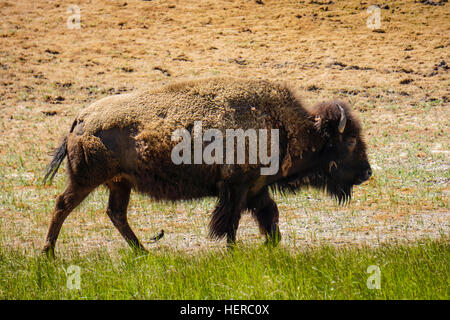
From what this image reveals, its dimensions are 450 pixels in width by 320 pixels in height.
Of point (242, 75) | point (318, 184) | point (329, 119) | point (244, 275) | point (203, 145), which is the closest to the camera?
point (244, 275)

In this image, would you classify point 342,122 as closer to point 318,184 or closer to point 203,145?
point 318,184

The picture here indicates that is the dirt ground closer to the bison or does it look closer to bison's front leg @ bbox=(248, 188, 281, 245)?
bison's front leg @ bbox=(248, 188, 281, 245)

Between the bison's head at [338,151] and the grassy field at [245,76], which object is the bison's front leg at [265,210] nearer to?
the grassy field at [245,76]

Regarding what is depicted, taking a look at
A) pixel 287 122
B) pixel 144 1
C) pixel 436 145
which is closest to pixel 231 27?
pixel 144 1

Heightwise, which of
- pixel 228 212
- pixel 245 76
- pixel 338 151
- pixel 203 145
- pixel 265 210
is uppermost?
pixel 203 145

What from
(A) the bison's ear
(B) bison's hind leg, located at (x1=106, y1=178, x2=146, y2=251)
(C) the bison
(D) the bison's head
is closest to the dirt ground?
(B) bison's hind leg, located at (x1=106, y1=178, x2=146, y2=251)

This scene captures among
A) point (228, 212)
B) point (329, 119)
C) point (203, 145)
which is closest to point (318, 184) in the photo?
point (329, 119)

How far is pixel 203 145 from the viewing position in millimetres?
5176

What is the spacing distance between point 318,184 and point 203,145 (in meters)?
1.39

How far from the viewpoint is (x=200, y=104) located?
5320 millimetres

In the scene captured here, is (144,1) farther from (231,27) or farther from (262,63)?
(262,63)

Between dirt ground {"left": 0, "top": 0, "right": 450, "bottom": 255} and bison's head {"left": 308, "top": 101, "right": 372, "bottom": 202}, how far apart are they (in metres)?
0.60

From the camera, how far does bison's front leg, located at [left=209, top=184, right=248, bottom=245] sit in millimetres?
5213

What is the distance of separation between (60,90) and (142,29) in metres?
3.97
